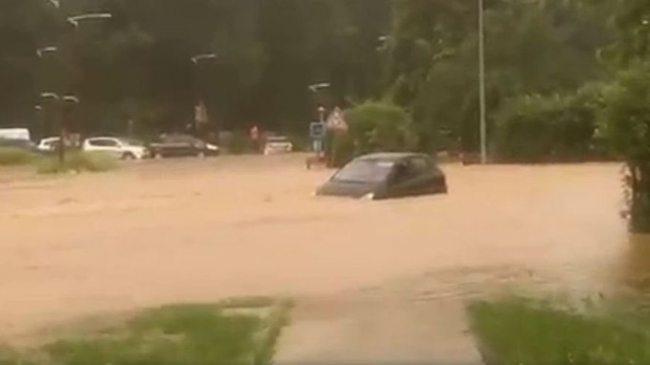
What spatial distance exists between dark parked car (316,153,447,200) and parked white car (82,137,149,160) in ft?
109

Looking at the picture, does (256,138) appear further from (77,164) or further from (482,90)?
(77,164)

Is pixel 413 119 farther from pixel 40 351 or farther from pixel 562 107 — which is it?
pixel 40 351

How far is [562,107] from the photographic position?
57.8 m

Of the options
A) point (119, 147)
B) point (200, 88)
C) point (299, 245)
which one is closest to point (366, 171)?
point (299, 245)

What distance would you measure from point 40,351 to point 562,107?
46.8 metres

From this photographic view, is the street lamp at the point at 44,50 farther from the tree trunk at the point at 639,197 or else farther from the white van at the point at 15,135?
the tree trunk at the point at 639,197

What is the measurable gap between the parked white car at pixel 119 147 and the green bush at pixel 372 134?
47.6 feet

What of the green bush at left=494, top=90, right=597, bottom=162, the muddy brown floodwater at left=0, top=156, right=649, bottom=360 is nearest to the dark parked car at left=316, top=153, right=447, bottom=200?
the muddy brown floodwater at left=0, top=156, right=649, bottom=360

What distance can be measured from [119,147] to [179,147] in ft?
14.1

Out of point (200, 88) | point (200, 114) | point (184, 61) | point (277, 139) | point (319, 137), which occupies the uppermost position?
point (184, 61)

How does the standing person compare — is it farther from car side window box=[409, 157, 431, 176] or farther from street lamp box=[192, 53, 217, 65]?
car side window box=[409, 157, 431, 176]

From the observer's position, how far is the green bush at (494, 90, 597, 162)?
57.5 meters

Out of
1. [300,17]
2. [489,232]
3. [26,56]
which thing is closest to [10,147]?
[26,56]

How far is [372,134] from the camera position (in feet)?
191
